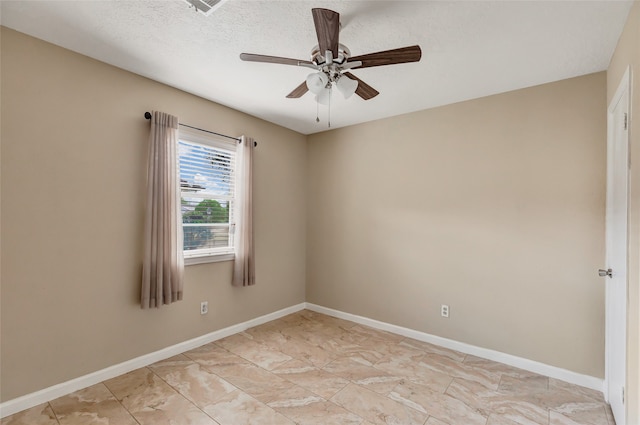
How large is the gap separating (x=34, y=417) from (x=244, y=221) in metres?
2.22

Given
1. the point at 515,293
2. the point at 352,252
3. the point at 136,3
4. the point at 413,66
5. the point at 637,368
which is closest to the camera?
the point at 637,368

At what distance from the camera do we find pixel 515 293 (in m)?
2.86

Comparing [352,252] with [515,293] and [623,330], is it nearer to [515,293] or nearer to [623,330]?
[515,293]

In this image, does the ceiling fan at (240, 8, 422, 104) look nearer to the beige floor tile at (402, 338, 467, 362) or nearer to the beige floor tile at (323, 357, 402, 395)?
the beige floor tile at (323, 357, 402, 395)

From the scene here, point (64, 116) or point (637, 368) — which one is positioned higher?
point (64, 116)

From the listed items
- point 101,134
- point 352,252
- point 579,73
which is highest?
point 579,73

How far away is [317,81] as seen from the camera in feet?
6.30

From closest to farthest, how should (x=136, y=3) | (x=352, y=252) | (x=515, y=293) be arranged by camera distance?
(x=136, y=3)
(x=515, y=293)
(x=352, y=252)

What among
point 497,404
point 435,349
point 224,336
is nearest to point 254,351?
point 224,336

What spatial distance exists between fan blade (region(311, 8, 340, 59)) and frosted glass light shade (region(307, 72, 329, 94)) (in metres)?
0.14

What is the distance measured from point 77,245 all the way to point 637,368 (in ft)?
12.0

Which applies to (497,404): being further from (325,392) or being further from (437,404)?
(325,392)

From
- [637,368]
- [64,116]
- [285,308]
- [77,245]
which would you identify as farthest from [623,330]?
[64,116]

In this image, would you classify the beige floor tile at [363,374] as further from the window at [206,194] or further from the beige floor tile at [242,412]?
the window at [206,194]
